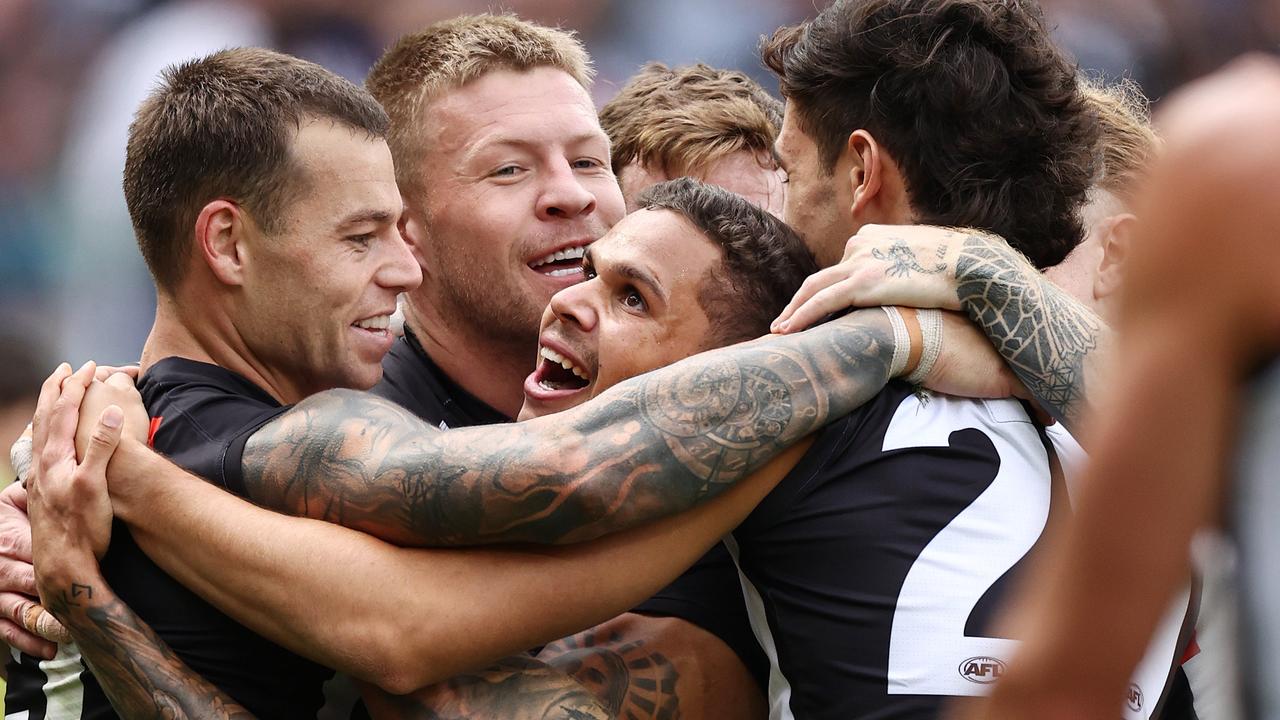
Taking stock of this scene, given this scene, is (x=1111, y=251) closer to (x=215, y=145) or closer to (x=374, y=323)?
(x=374, y=323)

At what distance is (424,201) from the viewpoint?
4.91m

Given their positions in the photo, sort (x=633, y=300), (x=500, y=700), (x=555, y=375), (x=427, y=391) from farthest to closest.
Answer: (x=427, y=391) < (x=555, y=375) < (x=633, y=300) < (x=500, y=700)

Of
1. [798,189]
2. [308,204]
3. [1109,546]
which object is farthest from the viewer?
[798,189]

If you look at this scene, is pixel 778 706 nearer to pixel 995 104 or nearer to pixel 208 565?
pixel 208 565

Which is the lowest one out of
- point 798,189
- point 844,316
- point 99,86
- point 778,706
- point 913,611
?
point 778,706

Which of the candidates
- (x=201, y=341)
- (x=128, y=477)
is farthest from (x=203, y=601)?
(x=201, y=341)

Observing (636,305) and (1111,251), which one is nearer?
(636,305)

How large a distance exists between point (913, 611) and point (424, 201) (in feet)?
8.57

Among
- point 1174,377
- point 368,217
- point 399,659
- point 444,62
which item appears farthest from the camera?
point 444,62

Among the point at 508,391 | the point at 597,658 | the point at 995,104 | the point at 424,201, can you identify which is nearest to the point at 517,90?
the point at 424,201

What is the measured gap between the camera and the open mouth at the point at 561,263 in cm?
478

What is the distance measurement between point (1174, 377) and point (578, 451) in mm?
1528

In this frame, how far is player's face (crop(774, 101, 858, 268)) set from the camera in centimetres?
368

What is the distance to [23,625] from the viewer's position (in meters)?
3.46
